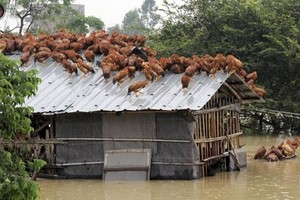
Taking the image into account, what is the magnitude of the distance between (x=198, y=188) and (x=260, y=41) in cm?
1430

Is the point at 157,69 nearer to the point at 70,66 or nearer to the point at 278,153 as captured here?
the point at 70,66

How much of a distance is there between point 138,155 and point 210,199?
3077mm

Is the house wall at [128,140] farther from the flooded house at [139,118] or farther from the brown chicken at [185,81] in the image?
the brown chicken at [185,81]

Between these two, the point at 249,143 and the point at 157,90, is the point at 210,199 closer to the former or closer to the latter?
the point at 157,90

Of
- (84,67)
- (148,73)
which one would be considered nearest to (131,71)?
(148,73)

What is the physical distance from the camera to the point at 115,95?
17.1 metres

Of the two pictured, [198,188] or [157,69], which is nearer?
[198,188]

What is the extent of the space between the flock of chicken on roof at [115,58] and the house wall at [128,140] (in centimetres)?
84

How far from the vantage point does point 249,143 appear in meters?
24.8

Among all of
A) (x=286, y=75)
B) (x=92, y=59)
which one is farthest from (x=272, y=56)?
(x=92, y=59)

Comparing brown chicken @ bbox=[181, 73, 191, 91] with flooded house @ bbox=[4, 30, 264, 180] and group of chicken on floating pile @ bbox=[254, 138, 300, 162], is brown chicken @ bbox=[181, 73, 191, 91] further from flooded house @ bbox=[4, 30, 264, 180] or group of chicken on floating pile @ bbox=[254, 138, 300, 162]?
group of chicken on floating pile @ bbox=[254, 138, 300, 162]

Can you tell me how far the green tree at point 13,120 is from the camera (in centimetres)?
685

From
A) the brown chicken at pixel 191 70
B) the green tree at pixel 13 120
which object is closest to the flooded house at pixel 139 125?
the brown chicken at pixel 191 70

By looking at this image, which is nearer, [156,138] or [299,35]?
[156,138]
